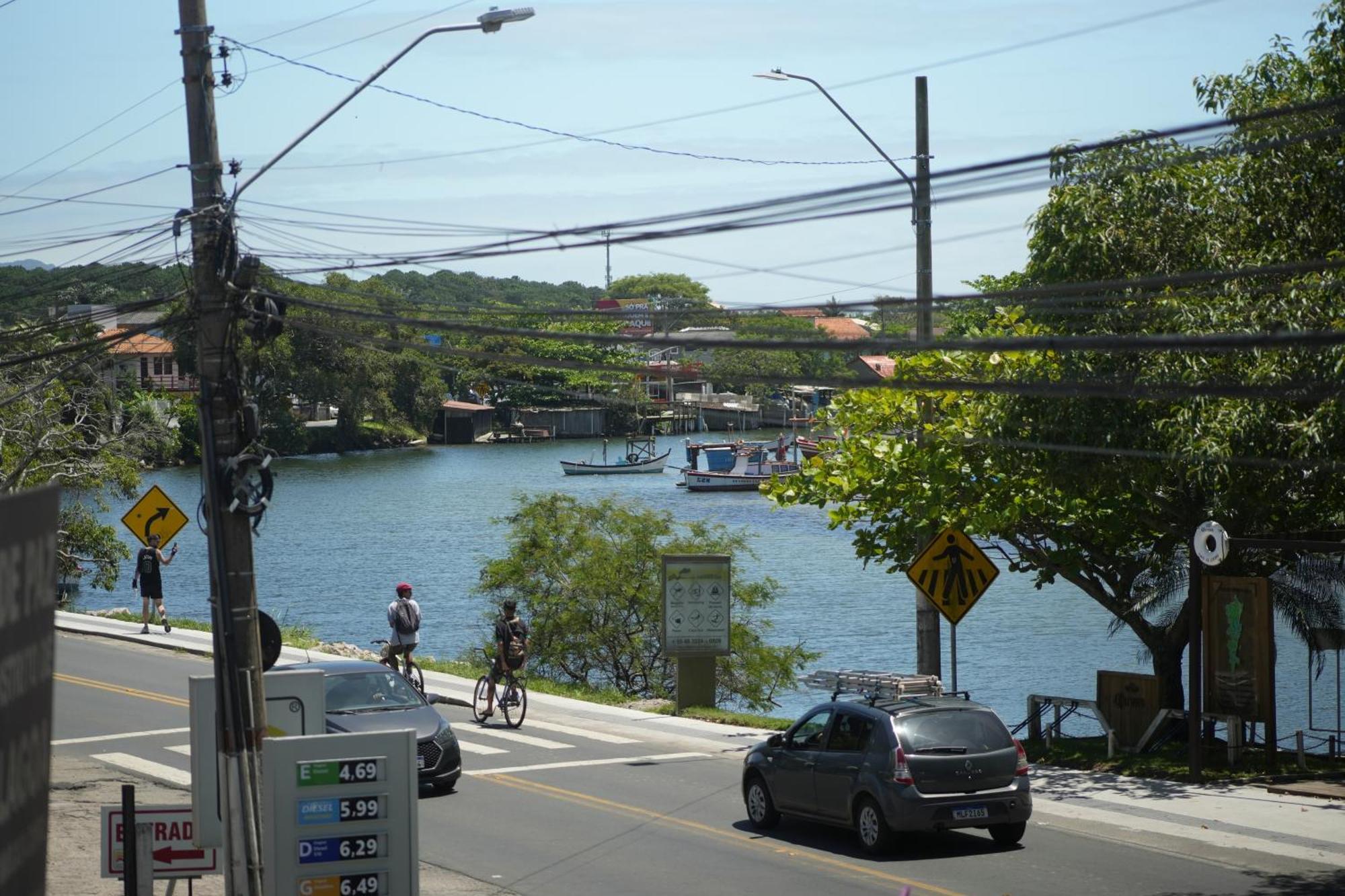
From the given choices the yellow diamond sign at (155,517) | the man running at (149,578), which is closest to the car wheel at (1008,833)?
the yellow diamond sign at (155,517)

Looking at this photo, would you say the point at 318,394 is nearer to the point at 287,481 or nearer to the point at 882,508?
the point at 287,481

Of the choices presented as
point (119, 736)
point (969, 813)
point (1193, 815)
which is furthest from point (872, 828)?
point (119, 736)

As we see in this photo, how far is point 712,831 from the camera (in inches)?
594

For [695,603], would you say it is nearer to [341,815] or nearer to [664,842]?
[664,842]

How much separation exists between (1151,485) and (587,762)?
786 cm

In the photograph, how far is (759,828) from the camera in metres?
15.3

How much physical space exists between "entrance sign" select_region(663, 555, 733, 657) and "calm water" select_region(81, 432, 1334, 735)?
730 centimetres

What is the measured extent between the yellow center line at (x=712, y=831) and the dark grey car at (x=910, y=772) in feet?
1.56

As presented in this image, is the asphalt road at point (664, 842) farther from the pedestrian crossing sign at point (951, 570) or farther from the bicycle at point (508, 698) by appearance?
the pedestrian crossing sign at point (951, 570)

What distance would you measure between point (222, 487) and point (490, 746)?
10.1 metres

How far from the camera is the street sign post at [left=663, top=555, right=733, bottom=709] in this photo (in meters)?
23.6

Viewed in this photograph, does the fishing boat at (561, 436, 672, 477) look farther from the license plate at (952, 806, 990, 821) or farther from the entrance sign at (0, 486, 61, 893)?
the entrance sign at (0, 486, 61, 893)

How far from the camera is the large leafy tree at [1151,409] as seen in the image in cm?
1656

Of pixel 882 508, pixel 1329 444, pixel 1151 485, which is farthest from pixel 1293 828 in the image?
pixel 882 508
